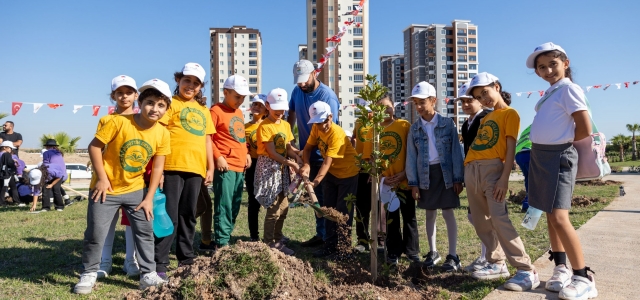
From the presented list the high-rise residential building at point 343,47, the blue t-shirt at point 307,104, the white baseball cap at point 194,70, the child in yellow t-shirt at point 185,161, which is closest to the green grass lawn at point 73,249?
the child in yellow t-shirt at point 185,161

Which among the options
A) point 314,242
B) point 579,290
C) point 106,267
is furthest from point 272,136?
point 579,290

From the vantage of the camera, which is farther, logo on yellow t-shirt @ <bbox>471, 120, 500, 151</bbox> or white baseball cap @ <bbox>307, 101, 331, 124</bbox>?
white baseball cap @ <bbox>307, 101, 331, 124</bbox>

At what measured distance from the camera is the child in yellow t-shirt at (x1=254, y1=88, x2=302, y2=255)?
188 inches

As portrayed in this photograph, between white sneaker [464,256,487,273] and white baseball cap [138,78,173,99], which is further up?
white baseball cap [138,78,173,99]

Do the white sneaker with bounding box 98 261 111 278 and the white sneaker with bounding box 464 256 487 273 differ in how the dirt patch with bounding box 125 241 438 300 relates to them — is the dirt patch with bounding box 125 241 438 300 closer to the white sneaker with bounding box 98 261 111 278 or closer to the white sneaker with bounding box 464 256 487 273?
the white sneaker with bounding box 464 256 487 273

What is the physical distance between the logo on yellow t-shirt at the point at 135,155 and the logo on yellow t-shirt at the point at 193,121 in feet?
1.60

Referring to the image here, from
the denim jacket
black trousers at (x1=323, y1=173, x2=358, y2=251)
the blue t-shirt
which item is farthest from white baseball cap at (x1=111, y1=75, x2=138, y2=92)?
the denim jacket

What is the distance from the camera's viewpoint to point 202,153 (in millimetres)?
4035

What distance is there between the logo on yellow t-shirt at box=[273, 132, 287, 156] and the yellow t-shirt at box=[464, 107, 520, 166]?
6.56 feet

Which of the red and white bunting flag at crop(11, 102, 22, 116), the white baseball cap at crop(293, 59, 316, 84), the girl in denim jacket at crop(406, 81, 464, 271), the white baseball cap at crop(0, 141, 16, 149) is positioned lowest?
the girl in denim jacket at crop(406, 81, 464, 271)

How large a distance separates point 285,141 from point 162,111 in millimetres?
1547

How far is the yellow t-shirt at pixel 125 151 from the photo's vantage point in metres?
3.47

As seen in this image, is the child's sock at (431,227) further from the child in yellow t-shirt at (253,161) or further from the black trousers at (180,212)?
the black trousers at (180,212)

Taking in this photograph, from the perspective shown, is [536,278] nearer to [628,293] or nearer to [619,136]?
→ [628,293]
